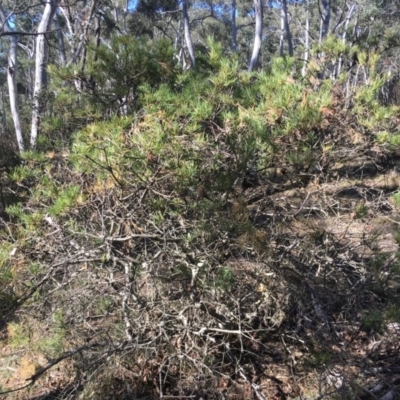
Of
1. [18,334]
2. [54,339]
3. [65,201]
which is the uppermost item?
[65,201]

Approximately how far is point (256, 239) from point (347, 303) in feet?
3.10

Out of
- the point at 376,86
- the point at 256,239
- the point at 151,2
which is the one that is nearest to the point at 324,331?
the point at 256,239

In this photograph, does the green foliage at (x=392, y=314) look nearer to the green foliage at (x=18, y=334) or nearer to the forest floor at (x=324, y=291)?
the forest floor at (x=324, y=291)

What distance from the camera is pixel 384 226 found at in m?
3.28

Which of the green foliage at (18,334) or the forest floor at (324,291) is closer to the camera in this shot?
the forest floor at (324,291)

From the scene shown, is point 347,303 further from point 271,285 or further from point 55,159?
point 55,159

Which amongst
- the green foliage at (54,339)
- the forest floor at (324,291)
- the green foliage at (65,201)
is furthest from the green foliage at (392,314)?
the green foliage at (54,339)

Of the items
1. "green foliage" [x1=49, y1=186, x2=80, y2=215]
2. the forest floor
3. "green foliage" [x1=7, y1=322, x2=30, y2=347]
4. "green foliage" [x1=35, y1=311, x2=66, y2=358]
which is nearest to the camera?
"green foliage" [x1=49, y1=186, x2=80, y2=215]

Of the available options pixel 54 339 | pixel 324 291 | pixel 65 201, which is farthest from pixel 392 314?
pixel 54 339

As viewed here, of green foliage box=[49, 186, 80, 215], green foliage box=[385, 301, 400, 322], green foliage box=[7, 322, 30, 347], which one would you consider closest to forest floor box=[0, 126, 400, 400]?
green foliage box=[385, 301, 400, 322]

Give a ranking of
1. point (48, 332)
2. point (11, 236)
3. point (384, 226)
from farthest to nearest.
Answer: point (384, 226) → point (48, 332) → point (11, 236)

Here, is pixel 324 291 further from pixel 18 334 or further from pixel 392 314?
pixel 18 334

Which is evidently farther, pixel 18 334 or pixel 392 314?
pixel 18 334

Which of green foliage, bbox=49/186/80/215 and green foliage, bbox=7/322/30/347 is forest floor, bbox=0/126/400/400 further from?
green foliage, bbox=49/186/80/215
